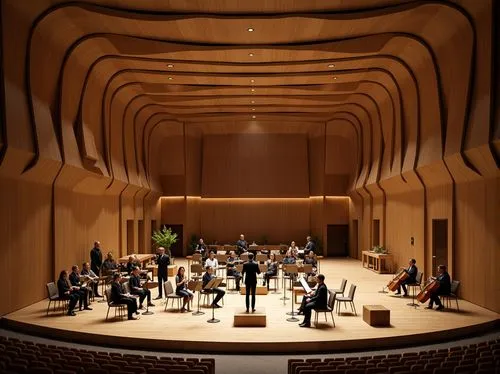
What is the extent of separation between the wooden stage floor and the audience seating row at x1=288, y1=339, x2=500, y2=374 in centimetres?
243

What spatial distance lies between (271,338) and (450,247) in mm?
6476

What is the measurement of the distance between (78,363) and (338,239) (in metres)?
22.9

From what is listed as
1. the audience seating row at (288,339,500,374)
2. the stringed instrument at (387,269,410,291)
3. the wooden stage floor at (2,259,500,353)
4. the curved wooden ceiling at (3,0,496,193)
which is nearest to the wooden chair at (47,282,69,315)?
the wooden stage floor at (2,259,500,353)

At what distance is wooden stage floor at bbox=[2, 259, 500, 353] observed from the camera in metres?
9.74

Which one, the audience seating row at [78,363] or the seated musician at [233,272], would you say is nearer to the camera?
the audience seating row at [78,363]

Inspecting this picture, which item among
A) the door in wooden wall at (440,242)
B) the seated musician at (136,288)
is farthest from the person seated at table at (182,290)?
the door in wooden wall at (440,242)

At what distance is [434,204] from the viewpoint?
51.0ft

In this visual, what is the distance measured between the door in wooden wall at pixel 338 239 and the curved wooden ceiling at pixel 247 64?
7429 millimetres

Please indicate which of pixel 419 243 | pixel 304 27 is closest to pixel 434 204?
pixel 419 243

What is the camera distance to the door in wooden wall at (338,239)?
28.2m

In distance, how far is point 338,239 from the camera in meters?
28.3

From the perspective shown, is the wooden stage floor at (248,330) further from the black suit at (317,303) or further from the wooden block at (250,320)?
the black suit at (317,303)

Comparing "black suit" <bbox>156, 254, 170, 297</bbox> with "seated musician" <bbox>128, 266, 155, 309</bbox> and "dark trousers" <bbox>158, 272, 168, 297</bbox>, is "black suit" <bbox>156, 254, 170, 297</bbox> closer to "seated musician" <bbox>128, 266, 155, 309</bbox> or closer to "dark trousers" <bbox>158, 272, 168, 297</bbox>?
"dark trousers" <bbox>158, 272, 168, 297</bbox>

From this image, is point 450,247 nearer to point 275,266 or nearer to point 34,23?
point 275,266
